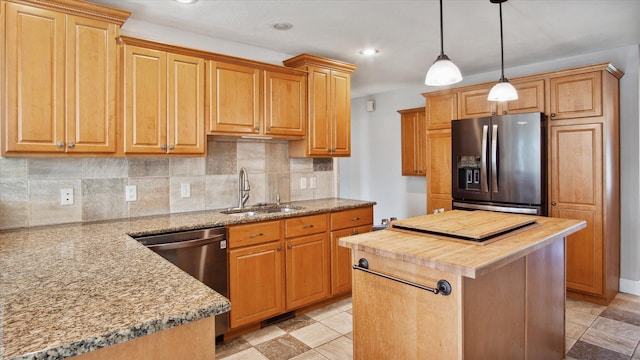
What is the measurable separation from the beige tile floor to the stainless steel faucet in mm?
1091

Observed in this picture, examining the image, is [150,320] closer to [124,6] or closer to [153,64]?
[153,64]

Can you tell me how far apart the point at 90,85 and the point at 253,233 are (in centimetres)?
145

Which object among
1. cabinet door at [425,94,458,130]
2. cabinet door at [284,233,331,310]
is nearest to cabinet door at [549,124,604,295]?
cabinet door at [425,94,458,130]

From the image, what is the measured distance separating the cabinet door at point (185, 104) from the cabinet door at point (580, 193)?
3194mm

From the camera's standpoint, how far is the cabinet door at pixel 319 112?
3.47 meters

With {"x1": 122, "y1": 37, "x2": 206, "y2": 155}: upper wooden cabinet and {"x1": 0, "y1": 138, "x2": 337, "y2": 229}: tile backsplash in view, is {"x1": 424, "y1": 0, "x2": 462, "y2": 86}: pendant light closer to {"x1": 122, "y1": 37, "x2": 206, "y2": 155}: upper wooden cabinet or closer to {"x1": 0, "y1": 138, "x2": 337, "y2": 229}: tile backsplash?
{"x1": 122, "y1": 37, "x2": 206, "y2": 155}: upper wooden cabinet

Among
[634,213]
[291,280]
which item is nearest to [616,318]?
[634,213]

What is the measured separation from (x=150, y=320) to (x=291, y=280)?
2.15 m

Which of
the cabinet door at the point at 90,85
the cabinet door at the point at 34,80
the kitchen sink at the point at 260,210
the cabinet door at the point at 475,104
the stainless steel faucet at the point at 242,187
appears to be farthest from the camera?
the cabinet door at the point at 475,104

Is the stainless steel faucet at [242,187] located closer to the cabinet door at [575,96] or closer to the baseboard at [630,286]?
the cabinet door at [575,96]

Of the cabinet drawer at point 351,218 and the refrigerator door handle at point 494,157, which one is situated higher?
the refrigerator door handle at point 494,157

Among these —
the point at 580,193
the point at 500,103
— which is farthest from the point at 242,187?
the point at 580,193

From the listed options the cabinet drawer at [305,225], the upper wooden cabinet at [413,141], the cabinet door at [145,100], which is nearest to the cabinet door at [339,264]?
Answer: the cabinet drawer at [305,225]

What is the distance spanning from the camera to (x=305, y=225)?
3078 millimetres
